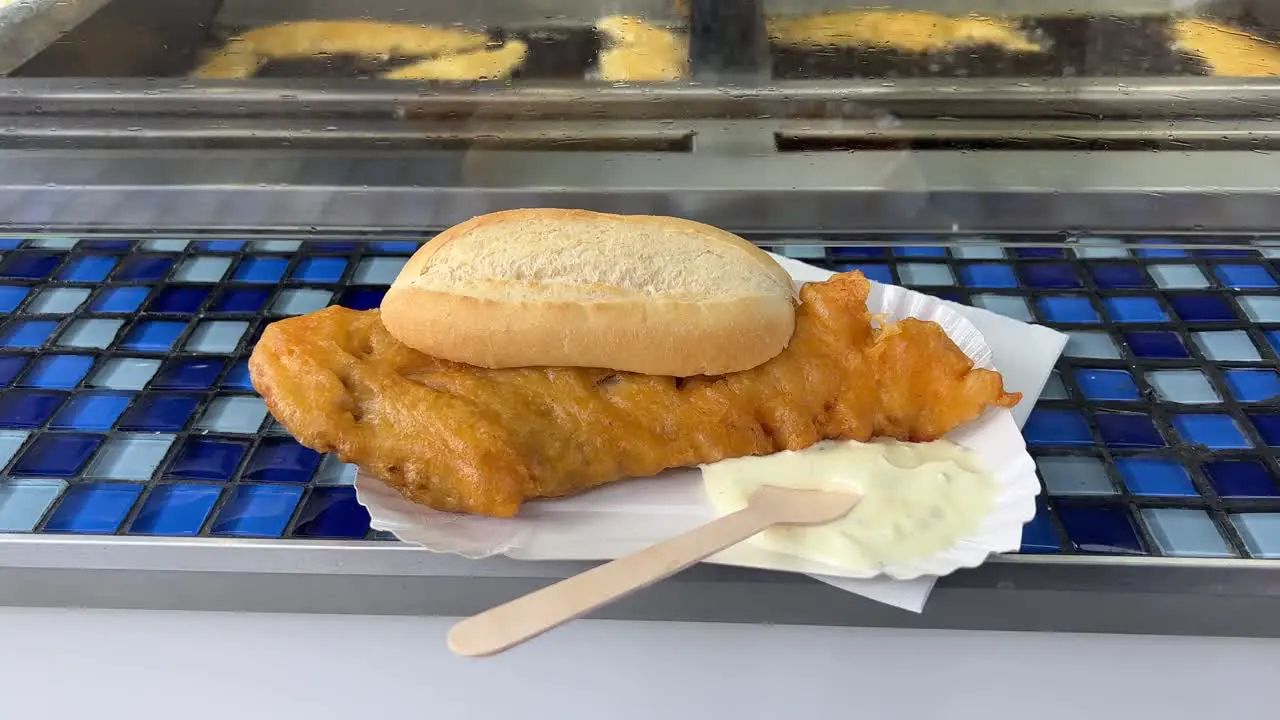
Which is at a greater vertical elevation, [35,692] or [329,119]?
[329,119]

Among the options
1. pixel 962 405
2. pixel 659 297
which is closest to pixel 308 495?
pixel 659 297

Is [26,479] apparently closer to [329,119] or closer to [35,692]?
[35,692]

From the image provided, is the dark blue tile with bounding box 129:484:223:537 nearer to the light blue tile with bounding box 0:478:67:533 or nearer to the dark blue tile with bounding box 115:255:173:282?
the light blue tile with bounding box 0:478:67:533

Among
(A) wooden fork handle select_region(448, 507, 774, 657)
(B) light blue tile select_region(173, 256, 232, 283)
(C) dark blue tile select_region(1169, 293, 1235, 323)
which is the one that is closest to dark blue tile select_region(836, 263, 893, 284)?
(C) dark blue tile select_region(1169, 293, 1235, 323)

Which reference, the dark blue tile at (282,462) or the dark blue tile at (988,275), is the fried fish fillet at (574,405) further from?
the dark blue tile at (988,275)

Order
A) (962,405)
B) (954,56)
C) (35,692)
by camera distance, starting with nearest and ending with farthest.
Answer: (35,692) < (962,405) < (954,56)

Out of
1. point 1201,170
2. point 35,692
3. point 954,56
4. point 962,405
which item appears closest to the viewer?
point 35,692

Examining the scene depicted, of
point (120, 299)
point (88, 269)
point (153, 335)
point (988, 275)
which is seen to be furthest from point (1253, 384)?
point (88, 269)

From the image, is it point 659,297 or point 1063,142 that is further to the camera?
point 1063,142
